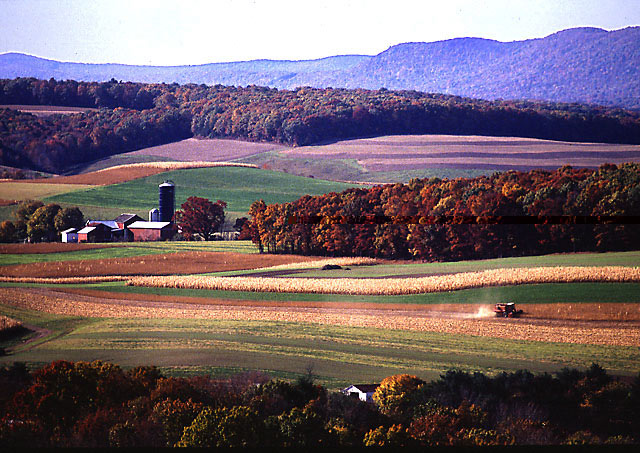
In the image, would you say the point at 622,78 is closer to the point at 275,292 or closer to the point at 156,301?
the point at 275,292

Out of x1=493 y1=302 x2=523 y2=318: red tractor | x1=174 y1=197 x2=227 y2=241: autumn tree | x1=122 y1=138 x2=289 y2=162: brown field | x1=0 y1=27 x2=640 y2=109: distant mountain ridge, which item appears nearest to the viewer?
x1=493 y1=302 x2=523 y2=318: red tractor

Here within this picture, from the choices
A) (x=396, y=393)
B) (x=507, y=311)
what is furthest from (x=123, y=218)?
(x=507, y=311)

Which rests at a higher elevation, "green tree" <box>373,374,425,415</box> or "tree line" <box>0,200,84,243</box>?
"tree line" <box>0,200,84,243</box>

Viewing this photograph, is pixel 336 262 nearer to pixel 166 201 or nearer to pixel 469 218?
pixel 469 218

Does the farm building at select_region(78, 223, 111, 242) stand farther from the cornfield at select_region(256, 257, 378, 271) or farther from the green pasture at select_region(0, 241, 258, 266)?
the cornfield at select_region(256, 257, 378, 271)

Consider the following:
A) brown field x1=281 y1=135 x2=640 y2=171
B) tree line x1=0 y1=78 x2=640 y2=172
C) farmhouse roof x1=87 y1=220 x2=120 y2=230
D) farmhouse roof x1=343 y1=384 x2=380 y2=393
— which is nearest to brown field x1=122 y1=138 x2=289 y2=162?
tree line x1=0 y1=78 x2=640 y2=172

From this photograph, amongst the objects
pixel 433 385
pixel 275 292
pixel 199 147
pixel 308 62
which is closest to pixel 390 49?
pixel 308 62
